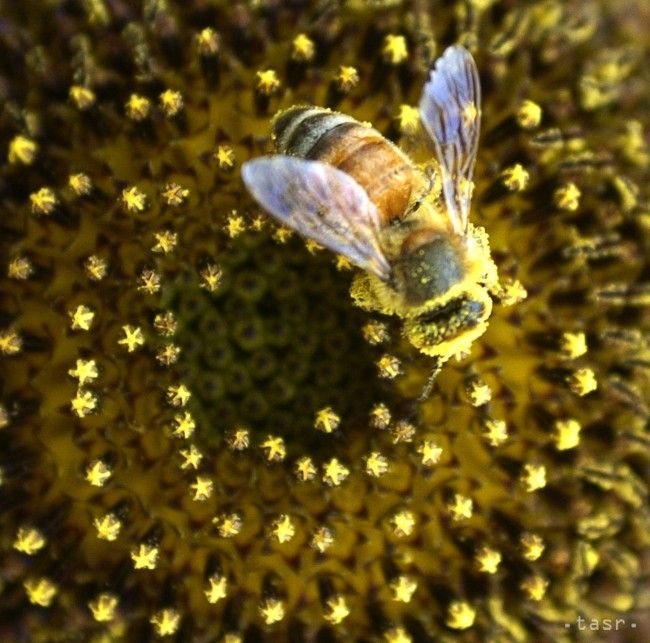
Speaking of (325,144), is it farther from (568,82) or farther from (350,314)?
(568,82)

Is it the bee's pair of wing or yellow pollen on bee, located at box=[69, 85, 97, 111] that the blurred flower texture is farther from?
the bee's pair of wing

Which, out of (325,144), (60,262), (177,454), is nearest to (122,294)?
(60,262)

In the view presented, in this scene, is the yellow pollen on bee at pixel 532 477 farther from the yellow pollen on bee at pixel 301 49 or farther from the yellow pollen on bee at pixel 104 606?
the yellow pollen on bee at pixel 301 49

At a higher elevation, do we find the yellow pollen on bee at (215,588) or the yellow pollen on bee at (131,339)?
the yellow pollen on bee at (131,339)

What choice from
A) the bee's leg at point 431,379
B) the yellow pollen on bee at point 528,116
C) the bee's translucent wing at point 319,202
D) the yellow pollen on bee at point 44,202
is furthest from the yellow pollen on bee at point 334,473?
the yellow pollen on bee at point 528,116

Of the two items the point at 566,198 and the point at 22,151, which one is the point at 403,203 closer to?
the point at 566,198

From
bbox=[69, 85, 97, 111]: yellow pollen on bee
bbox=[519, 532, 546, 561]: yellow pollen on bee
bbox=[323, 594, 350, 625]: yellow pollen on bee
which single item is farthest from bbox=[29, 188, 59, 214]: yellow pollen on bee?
bbox=[519, 532, 546, 561]: yellow pollen on bee

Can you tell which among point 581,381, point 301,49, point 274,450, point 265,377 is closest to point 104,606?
point 274,450
